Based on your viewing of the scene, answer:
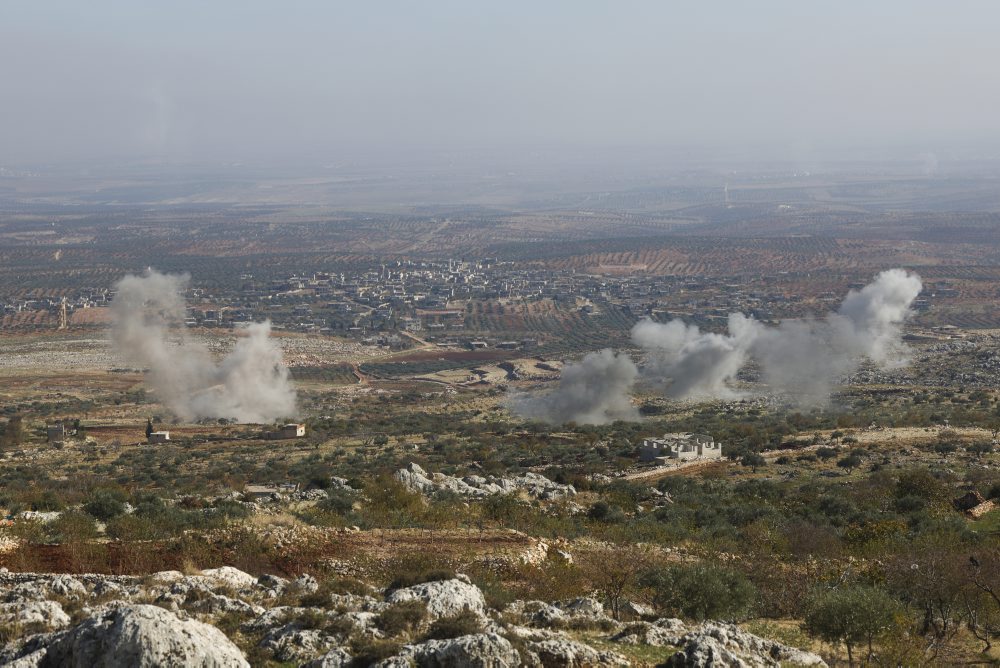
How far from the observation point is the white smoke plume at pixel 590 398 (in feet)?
205

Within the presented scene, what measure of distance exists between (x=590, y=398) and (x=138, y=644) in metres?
53.7

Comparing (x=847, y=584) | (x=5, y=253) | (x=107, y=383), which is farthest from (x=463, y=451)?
(x=5, y=253)

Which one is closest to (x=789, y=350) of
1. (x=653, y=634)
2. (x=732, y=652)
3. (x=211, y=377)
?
(x=211, y=377)

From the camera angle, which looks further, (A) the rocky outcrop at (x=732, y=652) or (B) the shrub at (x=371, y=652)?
(A) the rocky outcrop at (x=732, y=652)

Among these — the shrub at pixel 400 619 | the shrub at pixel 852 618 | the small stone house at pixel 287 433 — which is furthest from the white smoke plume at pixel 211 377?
the shrub at pixel 852 618

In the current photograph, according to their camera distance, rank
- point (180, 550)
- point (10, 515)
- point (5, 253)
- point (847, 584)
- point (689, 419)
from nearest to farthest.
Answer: point (847, 584) → point (180, 550) → point (10, 515) → point (689, 419) → point (5, 253)

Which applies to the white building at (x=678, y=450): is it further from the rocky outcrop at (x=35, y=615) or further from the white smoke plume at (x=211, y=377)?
the rocky outcrop at (x=35, y=615)

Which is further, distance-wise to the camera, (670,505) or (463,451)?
(463,451)

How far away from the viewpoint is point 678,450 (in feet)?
142

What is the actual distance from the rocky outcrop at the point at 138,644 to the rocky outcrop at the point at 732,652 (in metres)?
5.56

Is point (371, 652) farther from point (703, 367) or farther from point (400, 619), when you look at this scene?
point (703, 367)

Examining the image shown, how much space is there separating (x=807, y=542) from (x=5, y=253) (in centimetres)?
17082

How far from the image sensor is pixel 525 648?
43.1 feet

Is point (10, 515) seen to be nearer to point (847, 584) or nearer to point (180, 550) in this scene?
point (180, 550)
